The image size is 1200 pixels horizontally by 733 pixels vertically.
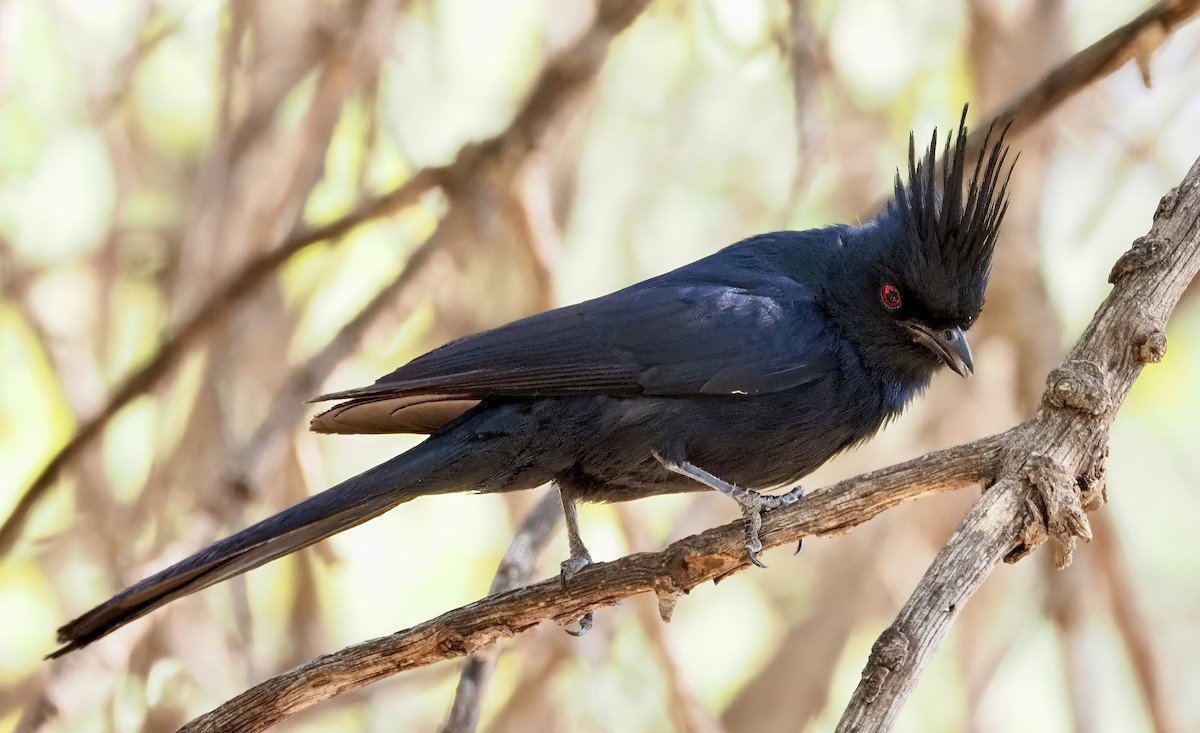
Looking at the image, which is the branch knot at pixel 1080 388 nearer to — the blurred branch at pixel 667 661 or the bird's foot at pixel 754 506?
the bird's foot at pixel 754 506

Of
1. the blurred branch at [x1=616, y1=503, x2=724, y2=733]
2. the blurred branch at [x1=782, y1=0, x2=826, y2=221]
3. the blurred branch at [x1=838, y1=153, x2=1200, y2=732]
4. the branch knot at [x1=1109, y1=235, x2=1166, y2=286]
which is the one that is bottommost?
the blurred branch at [x1=838, y1=153, x2=1200, y2=732]

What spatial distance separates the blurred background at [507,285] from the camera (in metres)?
5.67

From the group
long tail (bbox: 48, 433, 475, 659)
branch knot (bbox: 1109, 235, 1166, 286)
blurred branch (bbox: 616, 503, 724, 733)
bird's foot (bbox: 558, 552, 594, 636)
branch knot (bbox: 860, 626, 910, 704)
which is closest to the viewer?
branch knot (bbox: 860, 626, 910, 704)

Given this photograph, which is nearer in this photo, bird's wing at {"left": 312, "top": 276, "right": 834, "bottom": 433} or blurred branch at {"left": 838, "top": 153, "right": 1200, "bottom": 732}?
blurred branch at {"left": 838, "top": 153, "right": 1200, "bottom": 732}

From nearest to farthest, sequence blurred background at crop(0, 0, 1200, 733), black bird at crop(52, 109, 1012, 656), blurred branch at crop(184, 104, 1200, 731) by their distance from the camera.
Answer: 1. blurred branch at crop(184, 104, 1200, 731)
2. black bird at crop(52, 109, 1012, 656)
3. blurred background at crop(0, 0, 1200, 733)

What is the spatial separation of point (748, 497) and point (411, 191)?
2.50m

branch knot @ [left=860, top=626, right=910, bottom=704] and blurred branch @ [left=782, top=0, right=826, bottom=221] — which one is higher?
blurred branch @ [left=782, top=0, right=826, bottom=221]

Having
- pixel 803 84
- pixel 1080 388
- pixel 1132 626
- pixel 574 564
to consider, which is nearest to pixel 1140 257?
pixel 1080 388

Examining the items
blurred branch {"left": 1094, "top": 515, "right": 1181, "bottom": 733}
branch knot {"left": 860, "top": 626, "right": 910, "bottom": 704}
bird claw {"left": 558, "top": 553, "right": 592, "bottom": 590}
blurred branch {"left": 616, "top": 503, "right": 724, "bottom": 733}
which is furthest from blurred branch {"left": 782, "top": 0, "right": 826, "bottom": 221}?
branch knot {"left": 860, "top": 626, "right": 910, "bottom": 704}

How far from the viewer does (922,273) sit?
13.2 ft

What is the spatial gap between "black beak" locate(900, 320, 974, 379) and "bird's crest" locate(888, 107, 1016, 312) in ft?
0.34

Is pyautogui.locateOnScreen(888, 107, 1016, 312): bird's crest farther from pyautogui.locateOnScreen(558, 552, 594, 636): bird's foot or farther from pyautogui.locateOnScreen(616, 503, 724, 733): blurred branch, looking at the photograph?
pyautogui.locateOnScreen(616, 503, 724, 733): blurred branch

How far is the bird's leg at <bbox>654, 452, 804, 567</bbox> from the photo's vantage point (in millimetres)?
3146

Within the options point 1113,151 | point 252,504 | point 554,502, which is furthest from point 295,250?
point 1113,151
